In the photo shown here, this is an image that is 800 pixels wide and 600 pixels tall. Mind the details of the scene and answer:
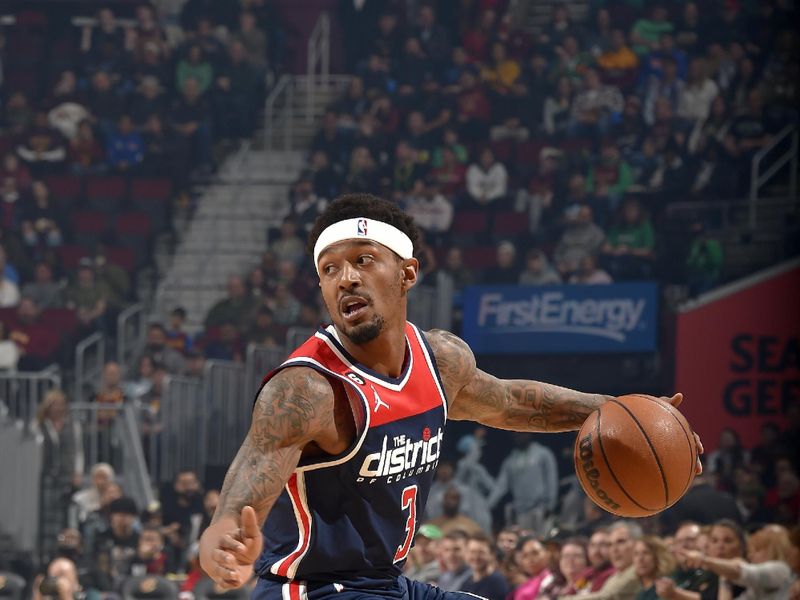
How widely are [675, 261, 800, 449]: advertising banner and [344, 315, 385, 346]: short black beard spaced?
6.97 m

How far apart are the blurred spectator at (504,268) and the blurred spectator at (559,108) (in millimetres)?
1172

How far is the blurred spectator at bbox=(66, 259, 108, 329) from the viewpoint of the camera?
38.8 feet

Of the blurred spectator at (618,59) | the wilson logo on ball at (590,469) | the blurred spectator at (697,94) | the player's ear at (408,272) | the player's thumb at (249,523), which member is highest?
the blurred spectator at (618,59)

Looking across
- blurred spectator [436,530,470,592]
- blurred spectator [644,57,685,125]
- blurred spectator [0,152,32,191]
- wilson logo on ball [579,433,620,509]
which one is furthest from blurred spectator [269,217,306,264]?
wilson logo on ball [579,433,620,509]

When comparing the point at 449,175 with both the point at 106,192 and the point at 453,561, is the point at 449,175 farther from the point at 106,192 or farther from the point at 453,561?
the point at 453,561

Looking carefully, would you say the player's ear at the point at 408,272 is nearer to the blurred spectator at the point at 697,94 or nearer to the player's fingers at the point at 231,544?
the player's fingers at the point at 231,544

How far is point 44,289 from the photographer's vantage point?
11.9 m

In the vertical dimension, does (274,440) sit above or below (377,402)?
below

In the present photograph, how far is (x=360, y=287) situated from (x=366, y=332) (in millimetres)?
117

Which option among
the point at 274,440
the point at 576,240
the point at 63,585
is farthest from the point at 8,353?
the point at 274,440

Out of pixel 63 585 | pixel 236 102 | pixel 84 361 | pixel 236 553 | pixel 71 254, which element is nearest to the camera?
pixel 236 553

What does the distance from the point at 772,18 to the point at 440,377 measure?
8.44 metres

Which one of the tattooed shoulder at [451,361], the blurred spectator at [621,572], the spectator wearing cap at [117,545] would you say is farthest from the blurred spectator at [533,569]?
the tattooed shoulder at [451,361]

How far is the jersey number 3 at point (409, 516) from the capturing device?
355cm
